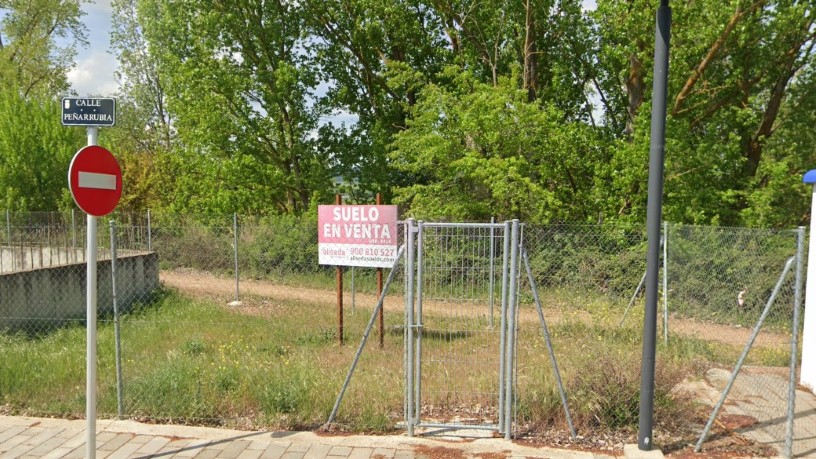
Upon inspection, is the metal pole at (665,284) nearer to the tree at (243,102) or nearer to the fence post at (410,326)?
the fence post at (410,326)

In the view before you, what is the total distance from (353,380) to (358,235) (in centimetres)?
238

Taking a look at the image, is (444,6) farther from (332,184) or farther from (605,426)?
(605,426)

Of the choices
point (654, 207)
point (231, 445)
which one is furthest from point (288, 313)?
point (654, 207)

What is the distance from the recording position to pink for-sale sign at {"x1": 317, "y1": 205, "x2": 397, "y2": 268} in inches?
303

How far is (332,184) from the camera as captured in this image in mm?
19172

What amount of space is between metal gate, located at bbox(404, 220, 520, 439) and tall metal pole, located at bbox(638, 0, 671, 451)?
1.08 metres

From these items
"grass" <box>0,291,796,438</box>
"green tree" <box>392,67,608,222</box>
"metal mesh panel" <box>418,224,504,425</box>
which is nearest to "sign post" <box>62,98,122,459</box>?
"grass" <box>0,291,796,438</box>

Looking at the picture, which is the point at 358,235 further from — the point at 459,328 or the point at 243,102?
the point at 243,102

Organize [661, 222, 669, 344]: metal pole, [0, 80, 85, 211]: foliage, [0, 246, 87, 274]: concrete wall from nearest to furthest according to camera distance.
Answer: [661, 222, 669, 344]: metal pole → [0, 246, 87, 274]: concrete wall → [0, 80, 85, 211]: foliage

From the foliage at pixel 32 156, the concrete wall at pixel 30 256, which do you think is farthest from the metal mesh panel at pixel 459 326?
the foliage at pixel 32 156

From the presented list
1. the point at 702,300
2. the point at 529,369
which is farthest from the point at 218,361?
the point at 702,300

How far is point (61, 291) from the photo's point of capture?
9.98 meters

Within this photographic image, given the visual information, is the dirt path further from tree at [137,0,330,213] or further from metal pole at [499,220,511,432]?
tree at [137,0,330,213]

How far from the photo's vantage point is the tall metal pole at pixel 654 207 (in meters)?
4.57
